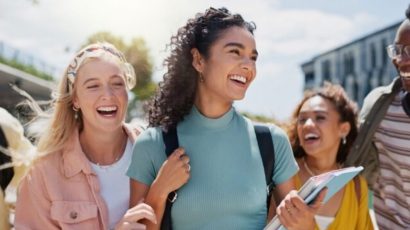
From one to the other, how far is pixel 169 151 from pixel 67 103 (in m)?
0.96

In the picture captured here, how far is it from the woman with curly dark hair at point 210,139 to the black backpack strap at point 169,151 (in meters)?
0.02

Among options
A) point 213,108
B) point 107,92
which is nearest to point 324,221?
point 213,108

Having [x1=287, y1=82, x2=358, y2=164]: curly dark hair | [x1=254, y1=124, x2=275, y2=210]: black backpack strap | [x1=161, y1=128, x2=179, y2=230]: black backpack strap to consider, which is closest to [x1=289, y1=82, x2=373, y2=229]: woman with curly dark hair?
[x1=287, y1=82, x2=358, y2=164]: curly dark hair

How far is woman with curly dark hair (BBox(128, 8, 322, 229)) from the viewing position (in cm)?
275

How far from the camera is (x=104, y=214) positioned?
318 cm

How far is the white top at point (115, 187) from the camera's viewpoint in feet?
10.5

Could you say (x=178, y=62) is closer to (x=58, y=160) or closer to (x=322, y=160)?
(x=58, y=160)

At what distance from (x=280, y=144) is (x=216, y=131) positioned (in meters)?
0.31

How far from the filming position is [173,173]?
2715 millimetres

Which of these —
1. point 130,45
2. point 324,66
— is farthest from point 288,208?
point 324,66

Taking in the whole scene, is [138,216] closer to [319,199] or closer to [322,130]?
[319,199]

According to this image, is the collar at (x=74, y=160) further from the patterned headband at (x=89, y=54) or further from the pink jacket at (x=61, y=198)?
the patterned headband at (x=89, y=54)

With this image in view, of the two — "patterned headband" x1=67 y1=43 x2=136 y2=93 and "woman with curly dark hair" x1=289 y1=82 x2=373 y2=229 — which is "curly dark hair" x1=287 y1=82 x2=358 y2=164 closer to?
"woman with curly dark hair" x1=289 y1=82 x2=373 y2=229

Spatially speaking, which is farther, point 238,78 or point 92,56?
point 92,56
